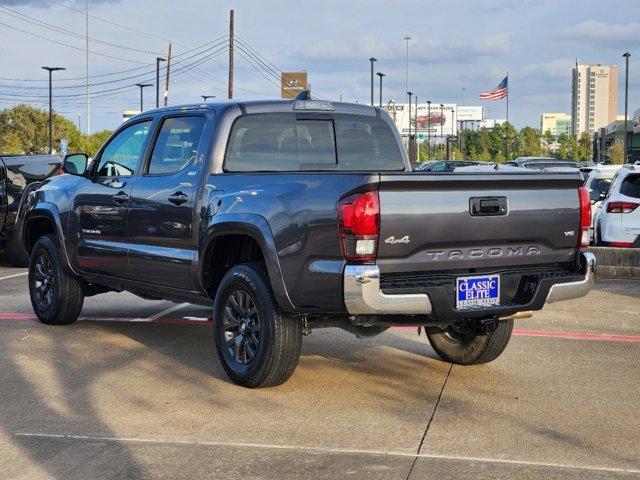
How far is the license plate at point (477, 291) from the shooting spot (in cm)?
625

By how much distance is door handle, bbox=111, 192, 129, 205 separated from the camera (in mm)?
8117

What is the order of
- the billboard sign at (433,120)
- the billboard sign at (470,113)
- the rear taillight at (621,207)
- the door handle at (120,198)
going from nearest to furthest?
the door handle at (120,198) < the rear taillight at (621,207) < the billboard sign at (433,120) < the billboard sign at (470,113)

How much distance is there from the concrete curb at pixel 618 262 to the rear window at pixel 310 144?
265 inches

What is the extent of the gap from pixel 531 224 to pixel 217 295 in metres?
2.22

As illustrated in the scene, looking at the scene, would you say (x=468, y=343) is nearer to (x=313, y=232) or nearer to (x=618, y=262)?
(x=313, y=232)

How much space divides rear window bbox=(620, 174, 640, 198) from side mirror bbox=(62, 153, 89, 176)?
927cm

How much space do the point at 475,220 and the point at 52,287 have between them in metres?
4.71

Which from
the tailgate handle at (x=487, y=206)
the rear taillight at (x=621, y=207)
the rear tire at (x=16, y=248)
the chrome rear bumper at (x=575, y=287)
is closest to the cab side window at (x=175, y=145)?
the tailgate handle at (x=487, y=206)

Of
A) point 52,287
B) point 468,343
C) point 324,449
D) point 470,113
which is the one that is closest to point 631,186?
point 468,343

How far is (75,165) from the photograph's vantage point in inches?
353

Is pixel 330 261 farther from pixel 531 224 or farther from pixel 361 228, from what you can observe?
pixel 531 224

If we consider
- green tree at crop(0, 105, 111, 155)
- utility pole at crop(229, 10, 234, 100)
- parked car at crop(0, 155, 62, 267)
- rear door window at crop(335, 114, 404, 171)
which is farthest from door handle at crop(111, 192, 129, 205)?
green tree at crop(0, 105, 111, 155)

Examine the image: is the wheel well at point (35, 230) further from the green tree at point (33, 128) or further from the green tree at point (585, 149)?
the green tree at point (585, 149)

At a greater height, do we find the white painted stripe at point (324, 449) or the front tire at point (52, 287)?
the front tire at point (52, 287)
